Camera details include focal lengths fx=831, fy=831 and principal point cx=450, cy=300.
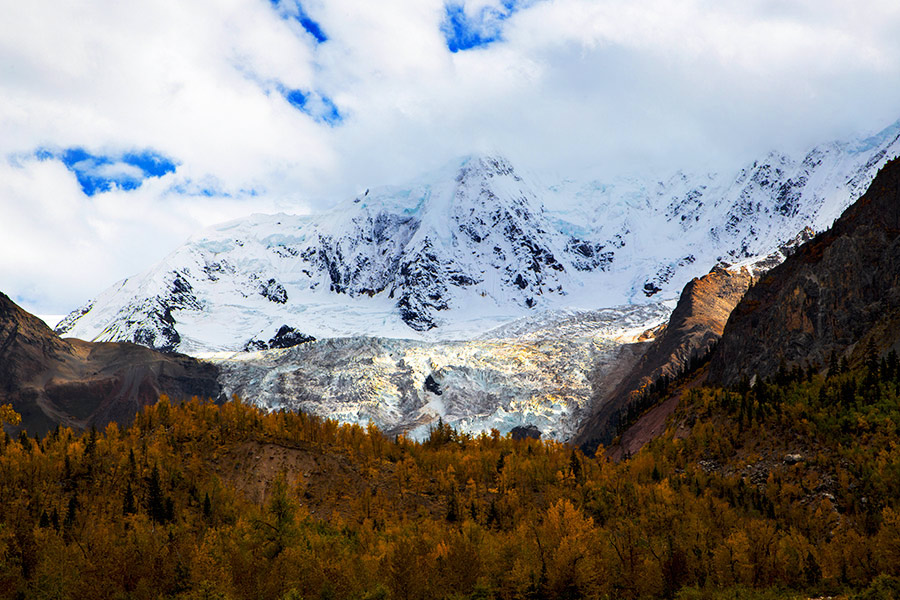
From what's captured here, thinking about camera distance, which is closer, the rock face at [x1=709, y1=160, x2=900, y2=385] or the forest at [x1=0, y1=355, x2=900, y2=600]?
the forest at [x1=0, y1=355, x2=900, y2=600]

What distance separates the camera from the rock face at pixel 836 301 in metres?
136

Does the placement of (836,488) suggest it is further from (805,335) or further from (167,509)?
(167,509)

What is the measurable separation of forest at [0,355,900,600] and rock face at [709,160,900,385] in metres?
9.27

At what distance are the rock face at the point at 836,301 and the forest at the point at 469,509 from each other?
365 inches

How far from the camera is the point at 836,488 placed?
98.1m

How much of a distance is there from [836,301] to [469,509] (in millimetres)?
74001

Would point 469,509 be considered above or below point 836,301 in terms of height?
below

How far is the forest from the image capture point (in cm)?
7562

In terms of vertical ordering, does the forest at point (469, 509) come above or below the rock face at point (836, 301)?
below

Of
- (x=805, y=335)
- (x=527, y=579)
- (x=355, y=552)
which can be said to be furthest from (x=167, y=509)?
(x=805, y=335)

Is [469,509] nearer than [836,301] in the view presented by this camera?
Yes

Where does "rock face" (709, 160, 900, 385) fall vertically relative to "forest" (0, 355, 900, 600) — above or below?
above

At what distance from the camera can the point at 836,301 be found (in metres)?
143

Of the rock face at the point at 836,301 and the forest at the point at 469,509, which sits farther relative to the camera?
the rock face at the point at 836,301
